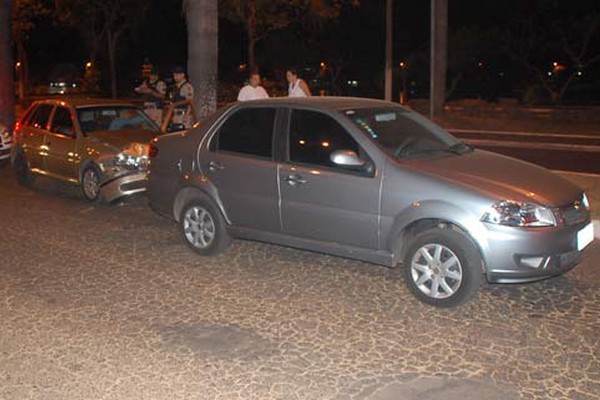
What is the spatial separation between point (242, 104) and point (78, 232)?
290cm

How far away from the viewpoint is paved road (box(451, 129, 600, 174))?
15.3 meters

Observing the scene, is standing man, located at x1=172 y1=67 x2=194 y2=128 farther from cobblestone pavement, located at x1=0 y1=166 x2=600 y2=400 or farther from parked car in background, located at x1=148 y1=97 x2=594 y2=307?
cobblestone pavement, located at x1=0 y1=166 x2=600 y2=400

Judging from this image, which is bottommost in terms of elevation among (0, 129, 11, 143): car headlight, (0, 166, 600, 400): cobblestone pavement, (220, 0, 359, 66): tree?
(0, 166, 600, 400): cobblestone pavement

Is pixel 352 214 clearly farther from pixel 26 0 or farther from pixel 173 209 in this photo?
pixel 26 0

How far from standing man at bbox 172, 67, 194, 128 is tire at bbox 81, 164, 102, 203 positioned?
9.64ft

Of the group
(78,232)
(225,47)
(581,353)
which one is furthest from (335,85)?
(581,353)

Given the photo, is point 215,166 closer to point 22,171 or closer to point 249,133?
point 249,133

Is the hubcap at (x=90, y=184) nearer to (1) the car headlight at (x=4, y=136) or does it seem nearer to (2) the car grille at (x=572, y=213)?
(1) the car headlight at (x=4, y=136)

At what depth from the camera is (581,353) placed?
498 centimetres

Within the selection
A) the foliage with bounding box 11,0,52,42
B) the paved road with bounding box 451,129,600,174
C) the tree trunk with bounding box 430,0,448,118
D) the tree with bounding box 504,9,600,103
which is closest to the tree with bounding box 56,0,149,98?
the foliage with bounding box 11,0,52,42

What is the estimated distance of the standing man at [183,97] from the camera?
43.6ft

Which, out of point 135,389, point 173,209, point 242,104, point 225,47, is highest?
point 225,47

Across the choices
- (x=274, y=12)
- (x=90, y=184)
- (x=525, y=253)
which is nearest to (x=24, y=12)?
(x=274, y=12)

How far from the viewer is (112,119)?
11461 millimetres
